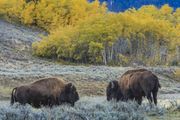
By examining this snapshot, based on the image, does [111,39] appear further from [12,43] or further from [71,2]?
[71,2]

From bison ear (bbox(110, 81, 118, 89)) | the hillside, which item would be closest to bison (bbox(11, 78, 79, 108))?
the hillside

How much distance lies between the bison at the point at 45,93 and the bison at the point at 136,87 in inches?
101

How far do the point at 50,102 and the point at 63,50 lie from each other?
57157 mm

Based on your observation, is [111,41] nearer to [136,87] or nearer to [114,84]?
[114,84]

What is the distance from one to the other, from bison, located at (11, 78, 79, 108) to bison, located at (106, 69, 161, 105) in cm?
256

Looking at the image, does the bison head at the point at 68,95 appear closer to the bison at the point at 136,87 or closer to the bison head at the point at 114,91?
the bison at the point at 136,87

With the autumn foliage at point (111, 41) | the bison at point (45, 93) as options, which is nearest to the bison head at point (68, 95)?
the bison at point (45, 93)

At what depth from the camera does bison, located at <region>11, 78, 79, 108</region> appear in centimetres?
1725

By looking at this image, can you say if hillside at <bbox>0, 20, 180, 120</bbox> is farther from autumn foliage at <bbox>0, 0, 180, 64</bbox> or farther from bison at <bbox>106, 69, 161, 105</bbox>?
autumn foliage at <bbox>0, 0, 180, 64</bbox>

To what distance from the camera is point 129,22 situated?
3041 inches

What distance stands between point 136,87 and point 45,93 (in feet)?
12.1

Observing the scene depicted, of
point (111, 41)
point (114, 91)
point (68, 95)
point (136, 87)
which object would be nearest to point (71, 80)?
point (114, 91)

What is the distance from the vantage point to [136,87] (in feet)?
63.9

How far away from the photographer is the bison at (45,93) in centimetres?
1725
